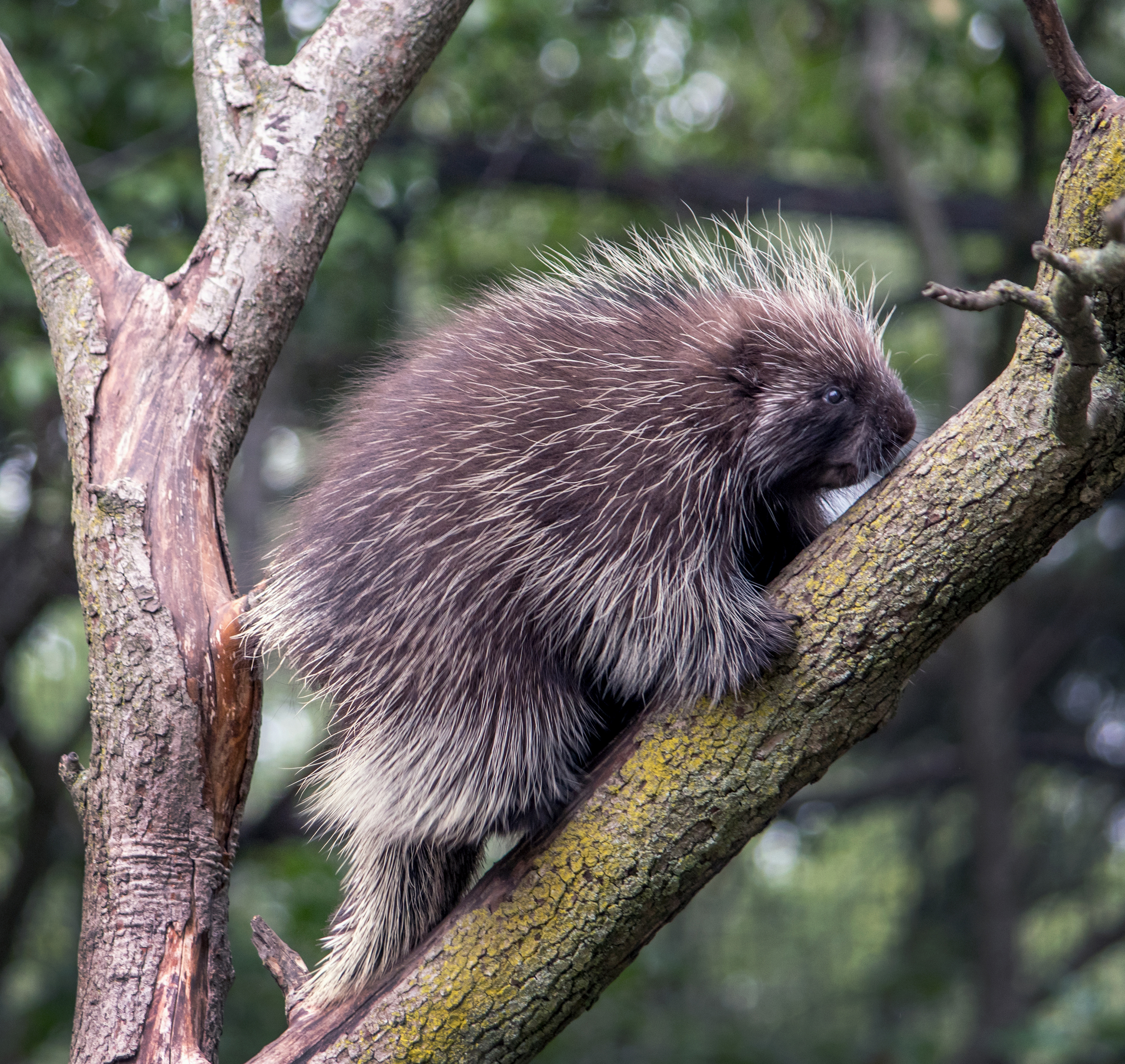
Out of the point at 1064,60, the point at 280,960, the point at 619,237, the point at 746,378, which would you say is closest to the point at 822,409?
the point at 746,378

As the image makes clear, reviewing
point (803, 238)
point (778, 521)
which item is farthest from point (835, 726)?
point (803, 238)

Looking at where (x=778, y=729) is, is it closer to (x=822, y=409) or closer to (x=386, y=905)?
(x=822, y=409)

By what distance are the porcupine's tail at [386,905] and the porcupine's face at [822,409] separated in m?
0.86

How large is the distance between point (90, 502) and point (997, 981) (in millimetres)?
4280

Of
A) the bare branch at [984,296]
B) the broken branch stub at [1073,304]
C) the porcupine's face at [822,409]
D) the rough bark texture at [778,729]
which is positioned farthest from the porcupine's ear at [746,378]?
the bare branch at [984,296]

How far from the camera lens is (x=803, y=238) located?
7.84 ft

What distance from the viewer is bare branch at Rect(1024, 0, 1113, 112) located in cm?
135

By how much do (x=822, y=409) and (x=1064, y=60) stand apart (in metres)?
0.64

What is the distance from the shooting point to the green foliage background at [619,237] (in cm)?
406

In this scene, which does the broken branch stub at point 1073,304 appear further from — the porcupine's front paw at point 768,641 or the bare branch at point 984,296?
the porcupine's front paw at point 768,641

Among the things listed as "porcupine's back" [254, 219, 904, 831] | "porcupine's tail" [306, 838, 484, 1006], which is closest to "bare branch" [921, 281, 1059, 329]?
"porcupine's back" [254, 219, 904, 831]

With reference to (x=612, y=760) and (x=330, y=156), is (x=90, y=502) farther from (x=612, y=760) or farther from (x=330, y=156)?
(x=612, y=760)

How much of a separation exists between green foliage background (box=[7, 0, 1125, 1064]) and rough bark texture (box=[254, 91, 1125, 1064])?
120cm

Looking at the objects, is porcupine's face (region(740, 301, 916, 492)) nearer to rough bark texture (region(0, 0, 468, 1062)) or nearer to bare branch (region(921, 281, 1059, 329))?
bare branch (region(921, 281, 1059, 329))
